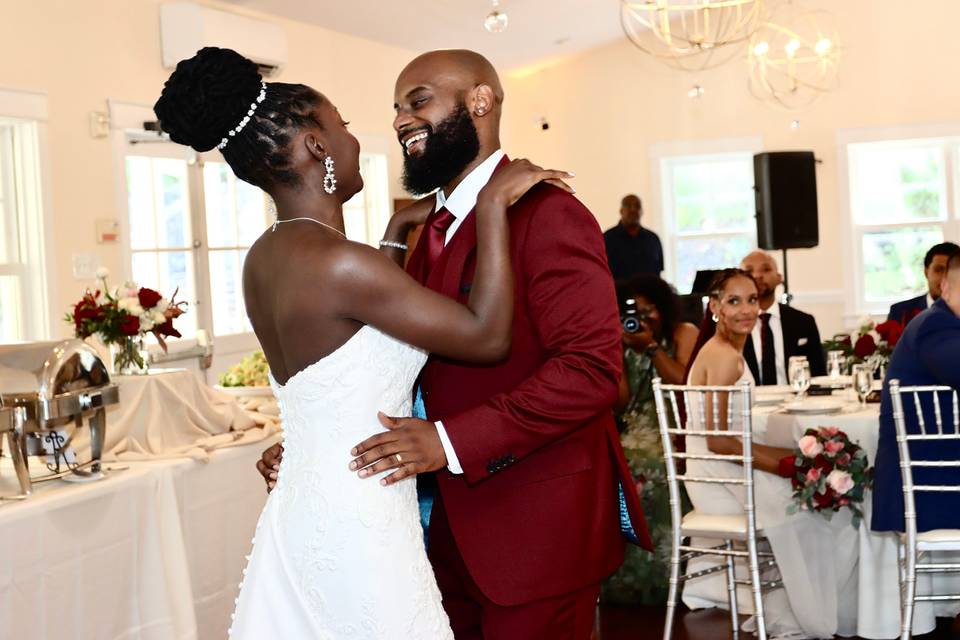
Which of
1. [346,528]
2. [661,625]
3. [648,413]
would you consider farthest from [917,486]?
[346,528]

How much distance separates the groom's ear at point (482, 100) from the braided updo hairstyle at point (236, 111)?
0.34 metres

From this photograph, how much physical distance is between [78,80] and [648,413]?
4.15 m

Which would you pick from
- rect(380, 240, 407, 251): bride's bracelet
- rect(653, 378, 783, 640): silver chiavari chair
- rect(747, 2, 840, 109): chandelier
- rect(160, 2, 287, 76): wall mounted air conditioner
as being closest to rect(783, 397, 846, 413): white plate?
rect(653, 378, 783, 640): silver chiavari chair

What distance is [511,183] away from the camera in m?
2.04

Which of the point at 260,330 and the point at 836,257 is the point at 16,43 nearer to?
the point at 260,330

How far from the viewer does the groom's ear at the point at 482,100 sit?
2.31m

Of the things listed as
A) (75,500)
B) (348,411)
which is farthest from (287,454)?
(75,500)

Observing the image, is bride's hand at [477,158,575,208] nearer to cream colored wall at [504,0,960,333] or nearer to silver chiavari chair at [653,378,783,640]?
silver chiavari chair at [653,378,783,640]

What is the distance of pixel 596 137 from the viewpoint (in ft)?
45.7

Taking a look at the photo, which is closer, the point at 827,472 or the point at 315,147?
the point at 315,147

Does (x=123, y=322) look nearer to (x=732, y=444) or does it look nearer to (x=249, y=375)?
(x=249, y=375)

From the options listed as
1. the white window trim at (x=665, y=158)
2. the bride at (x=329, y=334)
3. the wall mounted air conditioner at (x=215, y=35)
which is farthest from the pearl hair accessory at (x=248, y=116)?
the white window trim at (x=665, y=158)

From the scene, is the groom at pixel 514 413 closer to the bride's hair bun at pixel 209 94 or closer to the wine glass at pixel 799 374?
the bride's hair bun at pixel 209 94

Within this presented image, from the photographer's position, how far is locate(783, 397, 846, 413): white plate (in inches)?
191
